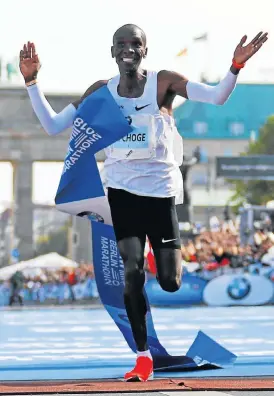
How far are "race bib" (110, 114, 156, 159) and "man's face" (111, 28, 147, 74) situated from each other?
32cm

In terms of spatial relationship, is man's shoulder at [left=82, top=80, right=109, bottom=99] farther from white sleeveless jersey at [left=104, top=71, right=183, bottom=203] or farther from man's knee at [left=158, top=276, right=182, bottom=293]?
man's knee at [left=158, top=276, right=182, bottom=293]

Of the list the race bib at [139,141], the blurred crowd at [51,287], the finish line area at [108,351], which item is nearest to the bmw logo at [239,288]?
the finish line area at [108,351]

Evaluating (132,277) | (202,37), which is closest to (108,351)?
(132,277)

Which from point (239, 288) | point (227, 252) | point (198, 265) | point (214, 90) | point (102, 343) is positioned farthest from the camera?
Answer: point (198, 265)

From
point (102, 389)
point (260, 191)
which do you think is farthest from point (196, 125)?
point (102, 389)

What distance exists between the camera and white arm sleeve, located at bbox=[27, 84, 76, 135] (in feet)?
25.5

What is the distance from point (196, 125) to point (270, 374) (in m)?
96.9

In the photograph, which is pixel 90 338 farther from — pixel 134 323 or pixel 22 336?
pixel 134 323

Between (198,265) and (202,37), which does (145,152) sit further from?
(202,37)

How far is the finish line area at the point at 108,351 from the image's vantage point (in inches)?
283

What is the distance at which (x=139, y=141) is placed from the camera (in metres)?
7.54

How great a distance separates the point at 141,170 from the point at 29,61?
3.27ft

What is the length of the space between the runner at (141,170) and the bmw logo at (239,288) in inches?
634

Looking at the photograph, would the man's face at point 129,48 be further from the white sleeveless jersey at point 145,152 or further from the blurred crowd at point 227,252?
the blurred crowd at point 227,252
